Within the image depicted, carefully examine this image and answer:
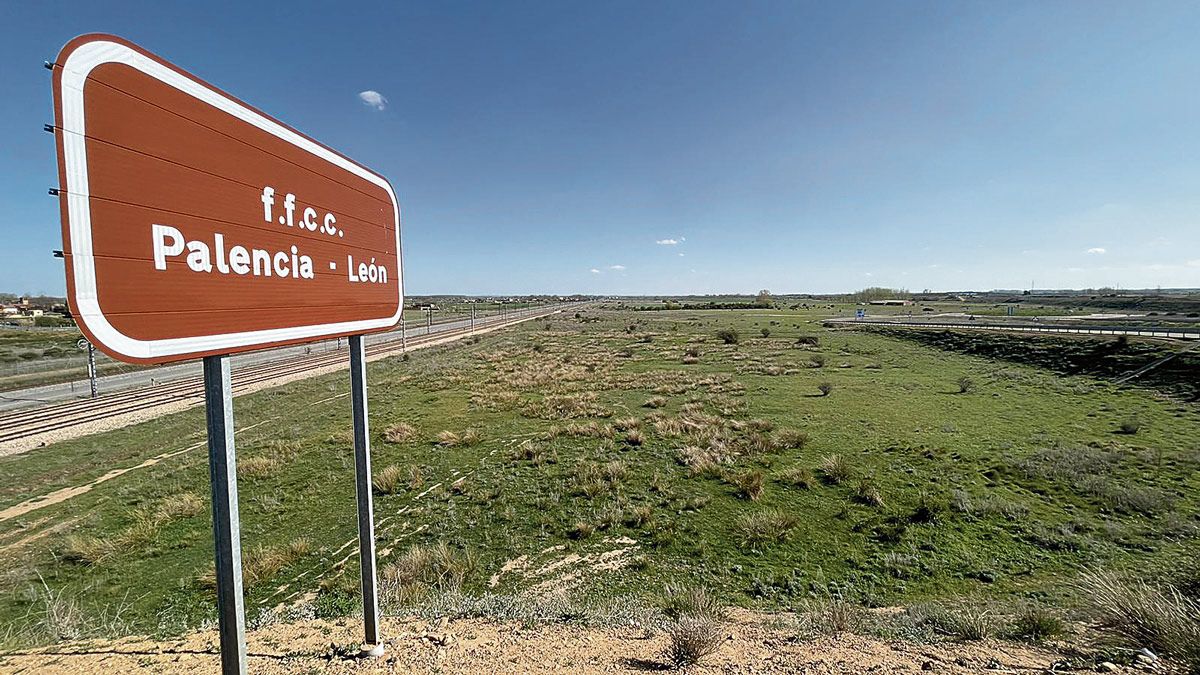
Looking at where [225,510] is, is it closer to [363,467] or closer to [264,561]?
[363,467]

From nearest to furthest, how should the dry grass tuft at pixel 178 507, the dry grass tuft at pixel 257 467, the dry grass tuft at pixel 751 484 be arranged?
1. the dry grass tuft at pixel 178 507
2. the dry grass tuft at pixel 751 484
3. the dry grass tuft at pixel 257 467

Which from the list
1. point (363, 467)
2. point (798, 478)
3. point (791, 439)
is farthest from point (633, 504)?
point (363, 467)

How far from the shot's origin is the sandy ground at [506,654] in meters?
4.01

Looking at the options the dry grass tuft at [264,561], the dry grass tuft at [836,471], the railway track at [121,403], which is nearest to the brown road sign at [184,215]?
the dry grass tuft at [264,561]

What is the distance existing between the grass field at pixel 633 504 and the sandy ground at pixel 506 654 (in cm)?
88

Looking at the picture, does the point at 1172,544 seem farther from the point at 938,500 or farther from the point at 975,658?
the point at 975,658

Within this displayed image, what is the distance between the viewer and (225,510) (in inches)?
89.2

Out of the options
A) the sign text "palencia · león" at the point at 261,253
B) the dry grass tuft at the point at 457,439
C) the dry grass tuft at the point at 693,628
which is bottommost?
the dry grass tuft at the point at 457,439

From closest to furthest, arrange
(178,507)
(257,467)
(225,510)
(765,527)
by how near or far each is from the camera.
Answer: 1. (225,510)
2. (765,527)
3. (178,507)
4. (257,467)

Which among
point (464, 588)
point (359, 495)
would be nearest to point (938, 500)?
point (464, 588)

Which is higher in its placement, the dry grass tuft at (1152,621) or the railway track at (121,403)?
the dry grass tuft at (1152,621)

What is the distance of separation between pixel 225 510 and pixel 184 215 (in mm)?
1525

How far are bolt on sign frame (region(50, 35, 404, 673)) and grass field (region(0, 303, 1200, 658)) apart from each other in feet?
14.6

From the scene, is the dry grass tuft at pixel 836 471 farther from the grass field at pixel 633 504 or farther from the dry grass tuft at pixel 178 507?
the dry grass tuft at pixel 178 507
